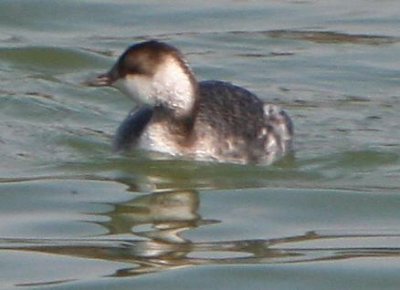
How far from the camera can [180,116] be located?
44.2ft

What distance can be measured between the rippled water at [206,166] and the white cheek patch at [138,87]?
42cm

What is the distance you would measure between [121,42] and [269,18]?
1.72 m

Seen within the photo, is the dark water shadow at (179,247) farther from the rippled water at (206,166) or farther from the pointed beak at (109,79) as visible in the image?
the pointed beak at (109,79)

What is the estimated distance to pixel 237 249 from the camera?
11.2 m

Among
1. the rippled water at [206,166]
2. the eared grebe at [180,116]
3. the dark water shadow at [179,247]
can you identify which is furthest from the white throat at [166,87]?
the dark water shadow at [179,247]

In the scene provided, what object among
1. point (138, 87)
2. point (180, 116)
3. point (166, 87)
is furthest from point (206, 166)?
point (138, 87)

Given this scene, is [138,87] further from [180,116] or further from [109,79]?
[180,116]

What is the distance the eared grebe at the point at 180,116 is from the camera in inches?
523

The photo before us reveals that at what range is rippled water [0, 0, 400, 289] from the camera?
10859mm

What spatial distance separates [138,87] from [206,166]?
76 centimetres

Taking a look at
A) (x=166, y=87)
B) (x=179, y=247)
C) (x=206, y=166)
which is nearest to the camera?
(x=179, y=247)

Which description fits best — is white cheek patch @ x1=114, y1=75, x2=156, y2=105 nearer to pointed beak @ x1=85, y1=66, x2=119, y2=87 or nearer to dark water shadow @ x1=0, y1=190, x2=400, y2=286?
pointed beak @ x1=85, y1=66, x2=119, y2=87

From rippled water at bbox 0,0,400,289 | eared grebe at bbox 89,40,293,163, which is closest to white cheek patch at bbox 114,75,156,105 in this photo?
eared grebe at bbox 89,40,293,163

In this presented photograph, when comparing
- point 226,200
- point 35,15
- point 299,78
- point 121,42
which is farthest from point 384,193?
point 35,15
